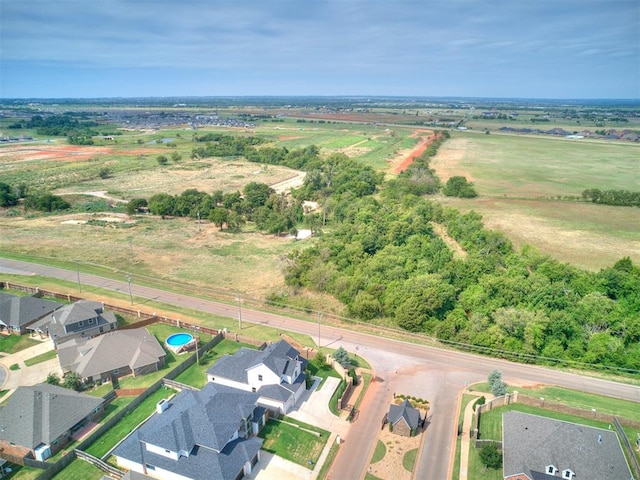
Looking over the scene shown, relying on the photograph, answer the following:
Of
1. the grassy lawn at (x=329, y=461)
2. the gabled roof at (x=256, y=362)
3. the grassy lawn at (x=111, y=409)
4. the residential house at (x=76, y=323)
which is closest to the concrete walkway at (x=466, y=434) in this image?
the grassy lawn at (x=329, y=461)

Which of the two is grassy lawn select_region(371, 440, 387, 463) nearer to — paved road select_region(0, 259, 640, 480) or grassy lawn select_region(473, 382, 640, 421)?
paved road select_region(0, 259, 640, 480)

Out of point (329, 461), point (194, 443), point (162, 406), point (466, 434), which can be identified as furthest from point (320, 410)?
point (162, 406)

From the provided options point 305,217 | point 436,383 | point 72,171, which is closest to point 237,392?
point 436,383

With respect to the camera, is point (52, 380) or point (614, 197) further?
point (614, 197)

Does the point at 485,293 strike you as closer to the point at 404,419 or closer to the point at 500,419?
the point at 500,419

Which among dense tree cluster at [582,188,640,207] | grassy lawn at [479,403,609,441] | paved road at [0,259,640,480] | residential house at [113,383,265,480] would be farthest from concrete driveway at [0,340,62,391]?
dense tree cluster at [582,188,640,207]

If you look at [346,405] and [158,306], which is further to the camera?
[158,306]

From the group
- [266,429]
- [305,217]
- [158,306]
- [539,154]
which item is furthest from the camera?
[539,154]

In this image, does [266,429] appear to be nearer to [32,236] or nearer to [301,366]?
[301,366]
